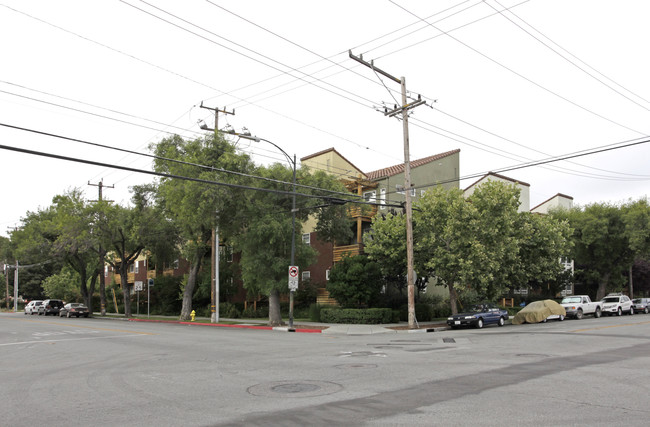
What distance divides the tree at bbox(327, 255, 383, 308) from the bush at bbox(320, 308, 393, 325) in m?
0.93

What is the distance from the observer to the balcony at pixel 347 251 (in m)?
35.2

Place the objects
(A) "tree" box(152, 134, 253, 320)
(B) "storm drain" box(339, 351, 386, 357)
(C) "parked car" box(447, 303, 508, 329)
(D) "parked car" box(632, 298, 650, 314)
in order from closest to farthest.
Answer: (B) "storm drain" box(339, 351, 386, 357), (C) "parked car" box(447, 303, 508, 329), (A) "tree" box(152, 134, 253, 320), (D) "parked car" box(632, 298, 650, 314)

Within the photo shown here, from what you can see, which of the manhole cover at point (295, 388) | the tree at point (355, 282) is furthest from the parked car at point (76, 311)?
the manhole cover at point (295, 388)

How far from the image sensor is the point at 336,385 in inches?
357

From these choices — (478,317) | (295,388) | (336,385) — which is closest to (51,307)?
(478,317)

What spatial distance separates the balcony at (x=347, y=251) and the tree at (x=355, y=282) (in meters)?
1.73

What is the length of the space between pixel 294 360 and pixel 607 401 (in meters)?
7.37

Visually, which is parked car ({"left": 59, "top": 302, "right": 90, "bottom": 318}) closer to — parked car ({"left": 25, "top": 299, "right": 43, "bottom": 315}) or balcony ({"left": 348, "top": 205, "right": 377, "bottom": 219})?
parked car ({"left": 25, "top": 299, "right": 43, "bottom": 315})

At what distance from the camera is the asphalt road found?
6.86 m

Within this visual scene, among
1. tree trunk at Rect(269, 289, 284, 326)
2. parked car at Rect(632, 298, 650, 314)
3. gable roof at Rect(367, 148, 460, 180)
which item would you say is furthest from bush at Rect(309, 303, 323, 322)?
parked car at Rect(632, 298, 650, 314)

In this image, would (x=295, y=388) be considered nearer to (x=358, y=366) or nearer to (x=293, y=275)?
(x=358, y=366)

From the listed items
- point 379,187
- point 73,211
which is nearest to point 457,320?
point 379,187

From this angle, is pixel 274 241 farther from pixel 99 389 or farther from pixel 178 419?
pixel 178 419

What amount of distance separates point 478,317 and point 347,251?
11.3 meters
